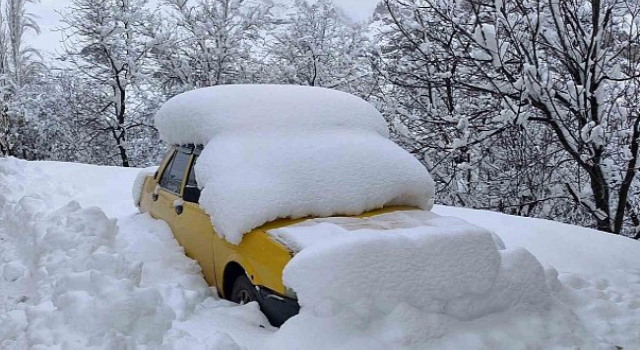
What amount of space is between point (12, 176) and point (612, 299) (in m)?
9.08

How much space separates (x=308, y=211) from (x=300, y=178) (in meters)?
0.27

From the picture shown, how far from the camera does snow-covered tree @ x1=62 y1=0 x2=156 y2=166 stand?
2153 centimetres

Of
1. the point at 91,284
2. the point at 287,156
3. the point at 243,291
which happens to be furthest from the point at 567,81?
the point at 91,284

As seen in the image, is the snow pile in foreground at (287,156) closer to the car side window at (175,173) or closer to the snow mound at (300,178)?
the snow mound at (300,178)

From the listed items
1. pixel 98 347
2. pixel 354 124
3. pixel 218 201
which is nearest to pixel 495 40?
pixel 354 124

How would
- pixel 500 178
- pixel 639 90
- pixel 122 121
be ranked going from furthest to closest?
1. pixel 122 121
2. pixel 500 178
3. pixel 639 90

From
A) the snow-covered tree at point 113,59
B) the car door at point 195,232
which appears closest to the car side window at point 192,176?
the car door at point 195,232

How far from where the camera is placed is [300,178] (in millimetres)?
4305

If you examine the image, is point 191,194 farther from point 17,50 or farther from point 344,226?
point 17,50

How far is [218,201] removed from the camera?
13.9 ft

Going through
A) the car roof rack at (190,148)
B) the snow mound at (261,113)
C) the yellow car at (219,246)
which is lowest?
the yellow car at (219,246)

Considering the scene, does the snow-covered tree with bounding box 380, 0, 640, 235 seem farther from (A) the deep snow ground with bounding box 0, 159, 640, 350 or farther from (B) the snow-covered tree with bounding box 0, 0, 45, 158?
(B) the snow-covered tree with bounding box 0, 0, 45, 158

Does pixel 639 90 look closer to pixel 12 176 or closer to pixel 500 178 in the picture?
pixel 500 178

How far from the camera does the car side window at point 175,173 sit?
521 centimetres
